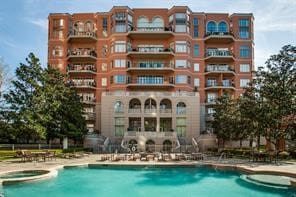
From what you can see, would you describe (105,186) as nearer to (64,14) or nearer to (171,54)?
(171,54)

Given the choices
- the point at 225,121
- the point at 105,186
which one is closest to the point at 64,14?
the point at 225,121

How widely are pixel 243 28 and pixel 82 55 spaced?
28066 mm

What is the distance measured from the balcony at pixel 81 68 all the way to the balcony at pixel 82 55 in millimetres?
1044

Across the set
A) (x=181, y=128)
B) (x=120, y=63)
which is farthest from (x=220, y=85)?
(x=120, y=63)

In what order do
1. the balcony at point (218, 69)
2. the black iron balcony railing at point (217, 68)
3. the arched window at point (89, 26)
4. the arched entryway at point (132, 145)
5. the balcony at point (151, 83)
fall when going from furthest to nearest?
1. the arched window at point (89, 26)
2. the black iron balcony railing at point (217, 68)
3. the balcony at point (218, 69)
4. the balcony at point (151, 83)
5. the arched entryway at point (132, 145)

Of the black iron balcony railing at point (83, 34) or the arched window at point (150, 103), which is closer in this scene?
the arched window at point (150, 103)

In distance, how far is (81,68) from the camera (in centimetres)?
6178

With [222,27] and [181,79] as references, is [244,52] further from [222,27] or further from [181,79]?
[181,79]

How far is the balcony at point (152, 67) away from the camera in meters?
58.7

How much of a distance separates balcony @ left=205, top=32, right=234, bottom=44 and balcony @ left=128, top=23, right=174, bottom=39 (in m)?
6.76

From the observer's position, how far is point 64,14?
2478 inches

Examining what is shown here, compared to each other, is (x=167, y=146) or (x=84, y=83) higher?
(x=84, y=83)

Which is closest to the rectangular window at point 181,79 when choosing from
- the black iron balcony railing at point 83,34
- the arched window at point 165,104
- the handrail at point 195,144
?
the arched window at point 165,104

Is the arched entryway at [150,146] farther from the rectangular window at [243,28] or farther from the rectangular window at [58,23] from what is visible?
the rectangular window at [58,23]
